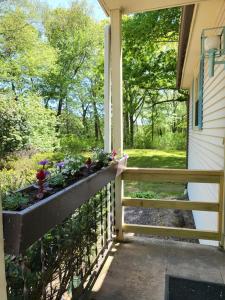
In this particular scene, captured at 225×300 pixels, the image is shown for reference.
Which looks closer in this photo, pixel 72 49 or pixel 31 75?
pixel 31 75


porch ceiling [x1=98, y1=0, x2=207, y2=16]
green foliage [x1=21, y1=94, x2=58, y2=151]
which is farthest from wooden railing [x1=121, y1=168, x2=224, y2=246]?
green foliage [x1=21, y1=94, x2=58, y2=151]

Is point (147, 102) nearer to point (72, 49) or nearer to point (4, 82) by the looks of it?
point (72, 49)

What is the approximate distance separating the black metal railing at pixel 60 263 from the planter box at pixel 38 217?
8 cm

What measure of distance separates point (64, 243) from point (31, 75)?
1293 centimetres

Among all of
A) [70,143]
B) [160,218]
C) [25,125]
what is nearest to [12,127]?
[25,125]

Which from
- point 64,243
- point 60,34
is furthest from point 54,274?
point 60,34

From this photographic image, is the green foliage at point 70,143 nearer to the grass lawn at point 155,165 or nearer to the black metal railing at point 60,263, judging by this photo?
the grass lawn at point 155,165

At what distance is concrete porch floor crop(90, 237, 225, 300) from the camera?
2041mm

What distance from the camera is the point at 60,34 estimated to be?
49.1 feet

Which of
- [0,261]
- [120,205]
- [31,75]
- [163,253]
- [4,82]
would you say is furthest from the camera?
[31,75]

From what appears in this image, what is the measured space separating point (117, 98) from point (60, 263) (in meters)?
1.71

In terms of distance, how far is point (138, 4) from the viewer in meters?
2.59

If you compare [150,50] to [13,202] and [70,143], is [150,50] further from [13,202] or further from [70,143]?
[13,202]

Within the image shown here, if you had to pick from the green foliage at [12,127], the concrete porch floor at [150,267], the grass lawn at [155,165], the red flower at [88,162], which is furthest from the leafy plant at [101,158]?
the green foliage at [12,127]
